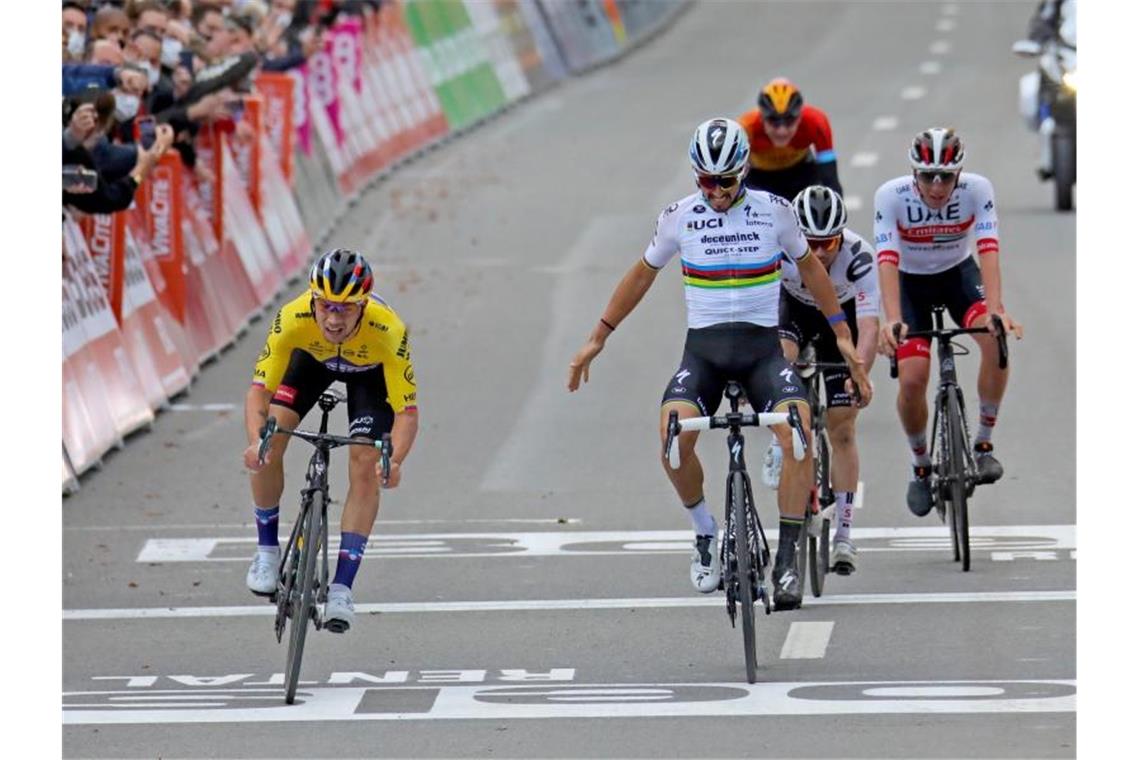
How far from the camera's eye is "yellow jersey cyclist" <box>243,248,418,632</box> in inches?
435

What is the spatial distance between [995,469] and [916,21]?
4104 cm

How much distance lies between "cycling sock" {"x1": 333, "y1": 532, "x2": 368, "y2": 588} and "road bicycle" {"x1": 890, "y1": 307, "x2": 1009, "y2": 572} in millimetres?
3399

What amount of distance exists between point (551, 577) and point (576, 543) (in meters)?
0.95

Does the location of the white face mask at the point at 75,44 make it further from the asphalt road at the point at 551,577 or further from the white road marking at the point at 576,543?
the white road marking at the point at 576,543

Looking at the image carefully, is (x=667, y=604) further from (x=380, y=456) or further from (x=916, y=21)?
(x=916, y=21)

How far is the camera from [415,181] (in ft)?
104

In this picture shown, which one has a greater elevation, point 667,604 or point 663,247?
point 663,247

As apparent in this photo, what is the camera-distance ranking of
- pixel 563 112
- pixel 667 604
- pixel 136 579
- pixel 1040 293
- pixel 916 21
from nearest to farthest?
pixel 667 604 < pixel 136 579 < pixel 1040 293 < pixel 563 112 < pixel 916 21

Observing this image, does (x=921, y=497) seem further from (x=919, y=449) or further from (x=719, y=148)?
(x=719, y=148)

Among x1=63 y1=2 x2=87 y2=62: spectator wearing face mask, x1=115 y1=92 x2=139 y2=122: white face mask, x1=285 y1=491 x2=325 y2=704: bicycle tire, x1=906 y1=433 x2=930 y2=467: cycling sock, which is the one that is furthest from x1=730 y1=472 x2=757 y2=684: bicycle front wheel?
x1=63 y1=2 x2=87 y2=62: spectator wearing face mask

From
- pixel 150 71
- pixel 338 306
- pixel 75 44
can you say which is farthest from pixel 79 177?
pixel 338 306

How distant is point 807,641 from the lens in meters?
12.0
